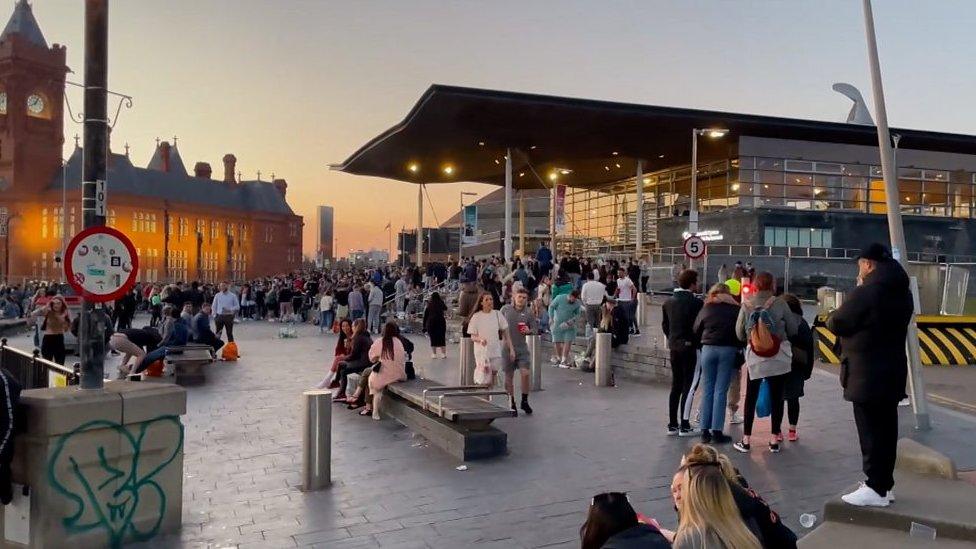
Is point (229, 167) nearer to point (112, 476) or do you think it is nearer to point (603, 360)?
point (603, 360)

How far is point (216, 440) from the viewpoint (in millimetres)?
8750

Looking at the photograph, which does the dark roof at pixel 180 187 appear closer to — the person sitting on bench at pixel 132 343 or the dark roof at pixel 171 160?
the dark roof at pixel 171 160

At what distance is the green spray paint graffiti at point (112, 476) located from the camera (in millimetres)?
4934

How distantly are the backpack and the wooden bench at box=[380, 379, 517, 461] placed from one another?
264cm

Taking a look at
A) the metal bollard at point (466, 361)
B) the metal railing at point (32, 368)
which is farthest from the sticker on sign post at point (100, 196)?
the metal bollard at point (466, 361)

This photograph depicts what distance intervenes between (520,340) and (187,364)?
688 cm

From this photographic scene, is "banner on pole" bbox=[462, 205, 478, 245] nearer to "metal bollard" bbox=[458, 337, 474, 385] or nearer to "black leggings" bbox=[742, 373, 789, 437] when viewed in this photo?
"metal bollard" bbox=[458, 337, 474, 385]

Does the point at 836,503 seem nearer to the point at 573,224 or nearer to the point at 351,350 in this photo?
the point at 351,350

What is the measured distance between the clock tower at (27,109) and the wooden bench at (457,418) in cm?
7889

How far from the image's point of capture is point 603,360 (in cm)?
1254

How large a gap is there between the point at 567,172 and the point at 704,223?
33.0 feet

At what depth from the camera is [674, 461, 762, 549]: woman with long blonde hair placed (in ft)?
9.24

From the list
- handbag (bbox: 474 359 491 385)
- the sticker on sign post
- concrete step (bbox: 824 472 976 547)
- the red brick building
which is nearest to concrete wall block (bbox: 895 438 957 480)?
concrete step (bbox: 824 472 976 547)

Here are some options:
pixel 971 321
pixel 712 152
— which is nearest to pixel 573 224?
pixel 712 152
